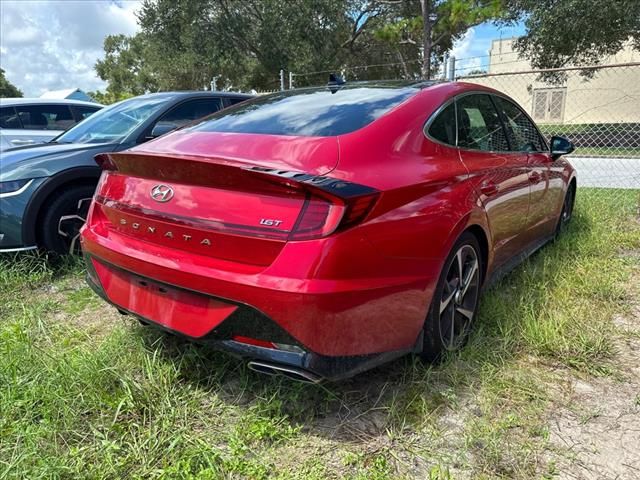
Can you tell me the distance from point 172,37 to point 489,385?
863 inches

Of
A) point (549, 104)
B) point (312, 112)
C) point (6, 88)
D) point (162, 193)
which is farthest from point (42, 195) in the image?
point (6, 88)

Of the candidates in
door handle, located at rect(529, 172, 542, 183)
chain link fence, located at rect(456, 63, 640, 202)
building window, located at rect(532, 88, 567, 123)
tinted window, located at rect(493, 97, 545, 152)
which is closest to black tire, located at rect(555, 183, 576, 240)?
tinted window, located at rect(493, 97, 545, 152)

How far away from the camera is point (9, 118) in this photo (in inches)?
284

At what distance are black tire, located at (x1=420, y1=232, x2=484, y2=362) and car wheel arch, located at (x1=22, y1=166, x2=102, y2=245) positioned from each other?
9.94 ft

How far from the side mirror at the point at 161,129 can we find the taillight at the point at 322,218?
2.54 m

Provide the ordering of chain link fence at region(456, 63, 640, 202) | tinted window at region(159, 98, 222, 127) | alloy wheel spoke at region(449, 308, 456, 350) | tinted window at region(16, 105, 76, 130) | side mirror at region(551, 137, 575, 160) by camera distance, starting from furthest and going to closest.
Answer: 1. chain link fence at region(456, 63, 640, 202)
2. tinted window at region(16, 105, 76, 130)
3. tinted window at region(159, 98, 222, 127)
4. side mirror at region(551, 137, 575, 160)
5. alloy wheel spoke at region(449, 308, 456, 350)

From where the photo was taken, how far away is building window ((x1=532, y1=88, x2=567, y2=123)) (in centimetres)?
2081

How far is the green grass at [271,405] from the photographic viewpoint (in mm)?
1843

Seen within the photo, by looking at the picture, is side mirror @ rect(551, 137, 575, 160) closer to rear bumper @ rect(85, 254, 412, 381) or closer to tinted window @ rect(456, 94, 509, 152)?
tinted window @ rect(456, 94, 509, 152)

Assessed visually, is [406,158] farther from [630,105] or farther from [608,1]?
[630,105]

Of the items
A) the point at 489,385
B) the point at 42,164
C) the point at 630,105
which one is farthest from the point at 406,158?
the point at 630,105

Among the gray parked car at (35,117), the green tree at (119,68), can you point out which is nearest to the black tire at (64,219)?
the gray parked car at (35,117)

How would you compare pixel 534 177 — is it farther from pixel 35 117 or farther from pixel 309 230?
pixel 35 117

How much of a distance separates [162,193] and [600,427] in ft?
7.02
